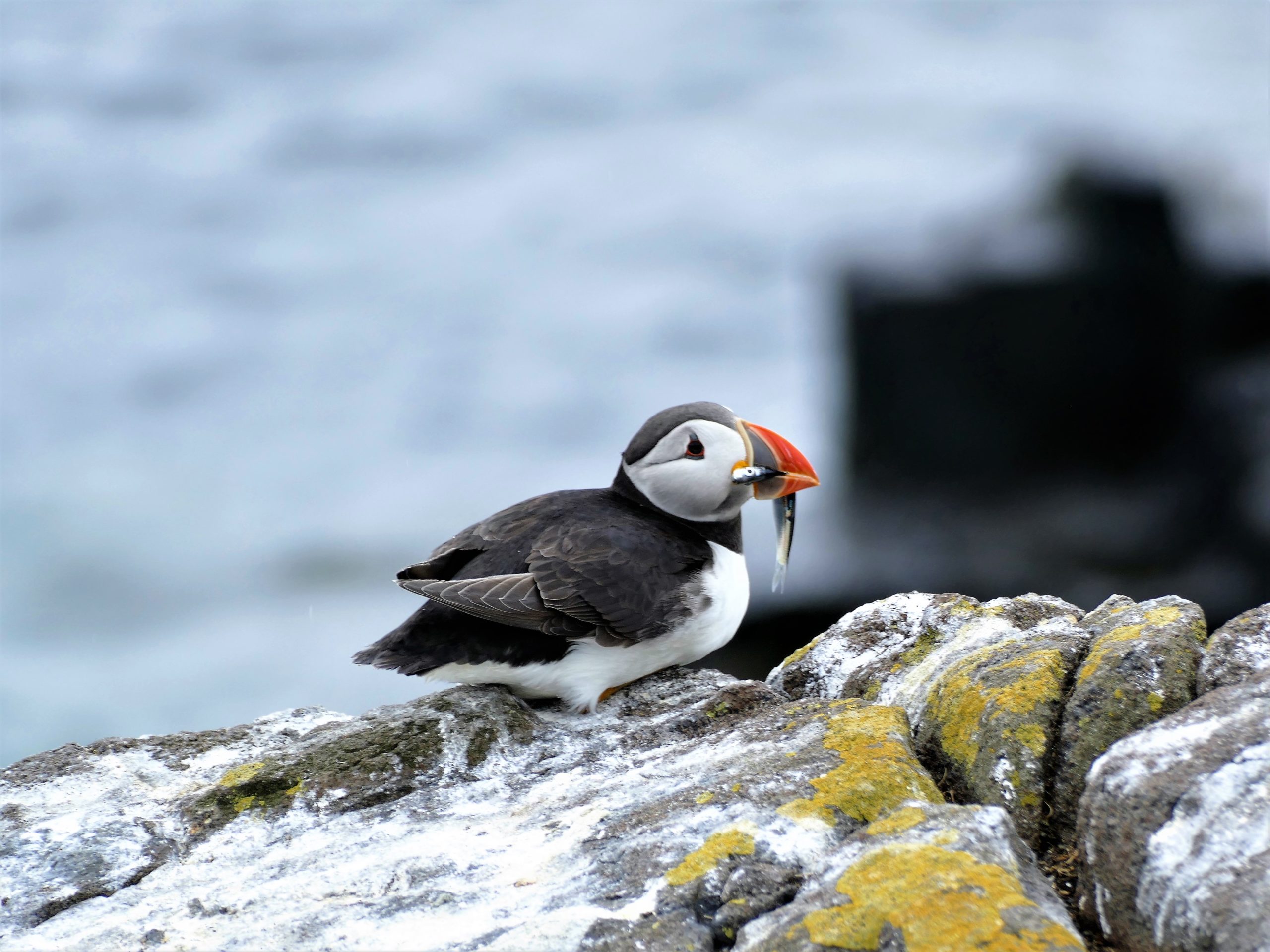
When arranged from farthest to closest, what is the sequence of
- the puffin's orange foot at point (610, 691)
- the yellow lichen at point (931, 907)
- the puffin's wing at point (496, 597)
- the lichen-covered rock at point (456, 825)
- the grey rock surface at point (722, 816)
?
the puffin's orange foot at point (610, 691), the puffin's wing at point (496, 597), the lichen-covered rock at point (456, 825), the grey rock surface at point (722, 816), the yellow lichen at point (931, 907)

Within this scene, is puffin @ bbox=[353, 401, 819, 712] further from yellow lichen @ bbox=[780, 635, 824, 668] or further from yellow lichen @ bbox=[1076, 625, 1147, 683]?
yellow lichen @ bbox=[1076, 625, 1147, 683]

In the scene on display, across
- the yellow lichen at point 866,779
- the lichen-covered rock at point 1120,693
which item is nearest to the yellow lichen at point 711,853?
the yellow lichen at point 866,779

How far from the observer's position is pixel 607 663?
3.87 m

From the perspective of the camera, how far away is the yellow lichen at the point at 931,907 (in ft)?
5.98

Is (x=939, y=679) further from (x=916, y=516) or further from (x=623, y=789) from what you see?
(x=916, y=516)

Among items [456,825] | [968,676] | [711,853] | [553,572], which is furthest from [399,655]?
[968,676]

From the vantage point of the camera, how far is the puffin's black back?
12.4 feet

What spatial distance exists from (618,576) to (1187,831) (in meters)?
2.12

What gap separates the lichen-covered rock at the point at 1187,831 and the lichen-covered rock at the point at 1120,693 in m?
0.22

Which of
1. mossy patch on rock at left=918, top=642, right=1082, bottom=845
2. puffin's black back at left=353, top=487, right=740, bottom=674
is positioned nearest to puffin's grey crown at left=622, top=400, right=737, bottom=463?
puffin's black back at left=353, top=487, right=740, bottom=674

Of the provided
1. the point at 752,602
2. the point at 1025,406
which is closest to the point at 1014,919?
the point at 752,602

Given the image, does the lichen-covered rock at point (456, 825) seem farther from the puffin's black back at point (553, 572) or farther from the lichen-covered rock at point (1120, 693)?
the lichen-covered rock at point (1120, 693)

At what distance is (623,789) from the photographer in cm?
296

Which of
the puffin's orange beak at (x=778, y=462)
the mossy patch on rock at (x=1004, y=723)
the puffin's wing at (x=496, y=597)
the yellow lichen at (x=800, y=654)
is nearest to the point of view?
the mossy patch on rock at (x=1004, y=723)
